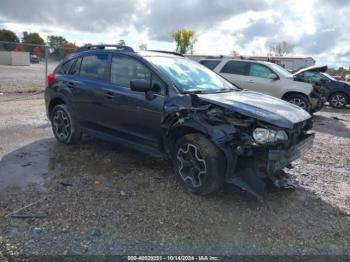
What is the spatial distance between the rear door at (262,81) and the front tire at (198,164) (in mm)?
7060

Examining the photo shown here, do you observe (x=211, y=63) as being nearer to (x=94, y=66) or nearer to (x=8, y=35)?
(x=94, y=66)

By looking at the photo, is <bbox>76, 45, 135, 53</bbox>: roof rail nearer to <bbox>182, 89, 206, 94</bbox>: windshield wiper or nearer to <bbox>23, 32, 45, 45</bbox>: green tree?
<bbox>182, 89, 206, 94</bbox>: windshield wiper

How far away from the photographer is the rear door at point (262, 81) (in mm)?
10484

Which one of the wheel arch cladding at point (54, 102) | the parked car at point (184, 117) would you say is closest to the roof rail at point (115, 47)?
the parked car at point (184, 117)

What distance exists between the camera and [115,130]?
5.08 meters

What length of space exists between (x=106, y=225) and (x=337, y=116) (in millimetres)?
10184

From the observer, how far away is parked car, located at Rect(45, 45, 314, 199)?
12.3ft

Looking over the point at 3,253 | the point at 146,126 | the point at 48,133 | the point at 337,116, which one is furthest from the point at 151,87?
the point at 337,116

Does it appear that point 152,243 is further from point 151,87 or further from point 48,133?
point 48,133

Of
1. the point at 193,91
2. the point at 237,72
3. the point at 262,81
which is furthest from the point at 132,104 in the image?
the point at 237,72

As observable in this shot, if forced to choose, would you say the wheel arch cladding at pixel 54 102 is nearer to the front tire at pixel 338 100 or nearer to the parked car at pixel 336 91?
the parked car at pixel 336 91

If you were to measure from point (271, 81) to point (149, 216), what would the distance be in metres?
7.97

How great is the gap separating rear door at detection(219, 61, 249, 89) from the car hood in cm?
642

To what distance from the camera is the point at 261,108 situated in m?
3.96
